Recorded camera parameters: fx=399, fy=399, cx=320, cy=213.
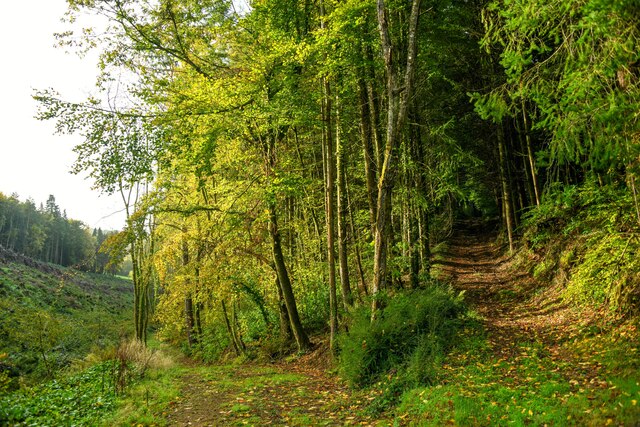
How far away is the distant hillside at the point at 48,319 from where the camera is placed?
48.2 ft

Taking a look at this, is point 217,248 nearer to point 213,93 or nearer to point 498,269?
point 213,93

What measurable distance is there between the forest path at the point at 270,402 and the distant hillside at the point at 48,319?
3758 mm

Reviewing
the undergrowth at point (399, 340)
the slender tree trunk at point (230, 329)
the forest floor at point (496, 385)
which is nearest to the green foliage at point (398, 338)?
the undergrowth at point (399, 340)

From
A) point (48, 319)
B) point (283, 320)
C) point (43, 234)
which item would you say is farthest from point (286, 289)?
point (43, 234)

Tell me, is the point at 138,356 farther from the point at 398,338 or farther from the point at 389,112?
the point at 389,112

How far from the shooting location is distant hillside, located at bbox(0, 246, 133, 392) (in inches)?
578

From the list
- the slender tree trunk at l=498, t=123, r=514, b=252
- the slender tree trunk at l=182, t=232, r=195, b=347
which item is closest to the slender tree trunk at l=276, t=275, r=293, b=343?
the slender tree trunk at l=182, t=232, r=195, b=347

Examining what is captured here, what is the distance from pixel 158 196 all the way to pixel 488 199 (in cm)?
2040

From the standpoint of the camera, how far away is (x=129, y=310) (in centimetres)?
4175

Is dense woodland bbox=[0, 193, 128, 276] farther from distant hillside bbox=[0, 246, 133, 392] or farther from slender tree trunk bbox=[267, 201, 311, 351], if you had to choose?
slender tree trunk bbox=[267, 201, 311, 351]

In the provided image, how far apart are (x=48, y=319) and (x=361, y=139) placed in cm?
1302

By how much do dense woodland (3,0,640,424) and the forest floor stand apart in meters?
0.59

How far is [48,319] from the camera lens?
14.5 metres

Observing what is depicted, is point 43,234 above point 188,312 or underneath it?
above
